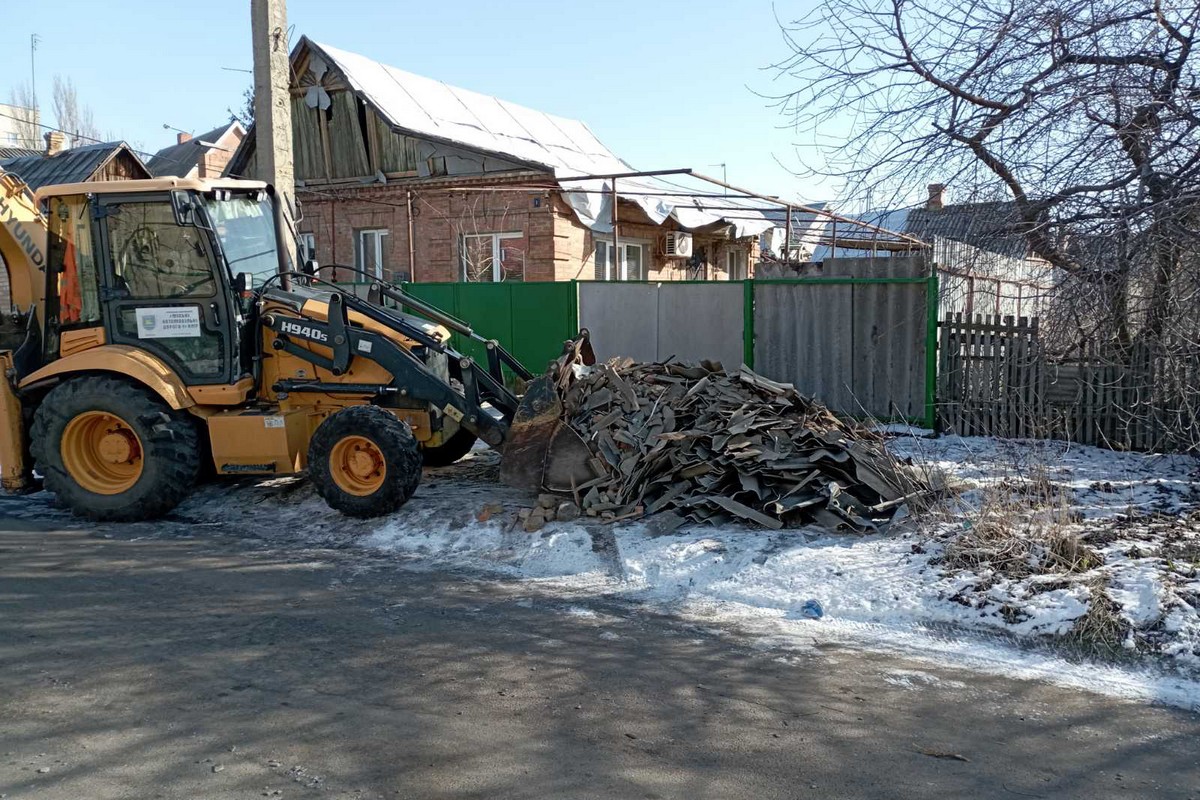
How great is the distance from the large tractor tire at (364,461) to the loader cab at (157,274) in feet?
4.01

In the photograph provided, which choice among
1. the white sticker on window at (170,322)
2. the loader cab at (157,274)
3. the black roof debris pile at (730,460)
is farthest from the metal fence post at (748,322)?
the white sticker on window at (170,322)

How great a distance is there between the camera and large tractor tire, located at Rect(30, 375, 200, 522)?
786cm

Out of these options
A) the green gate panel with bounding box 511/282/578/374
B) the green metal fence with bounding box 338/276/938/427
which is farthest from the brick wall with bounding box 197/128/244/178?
the green gate panel with bounding box 511/282/578/374

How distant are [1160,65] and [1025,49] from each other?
0.96 m

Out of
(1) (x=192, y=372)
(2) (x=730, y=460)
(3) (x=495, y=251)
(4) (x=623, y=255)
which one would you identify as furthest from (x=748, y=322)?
(4) (x=623, y=255)

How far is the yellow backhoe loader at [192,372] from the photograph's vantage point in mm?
7879

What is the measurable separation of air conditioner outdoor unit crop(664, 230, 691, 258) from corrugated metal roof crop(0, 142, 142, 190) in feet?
44.1

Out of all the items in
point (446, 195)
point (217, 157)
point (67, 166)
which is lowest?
point (446, 195)

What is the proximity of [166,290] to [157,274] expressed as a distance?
16cm

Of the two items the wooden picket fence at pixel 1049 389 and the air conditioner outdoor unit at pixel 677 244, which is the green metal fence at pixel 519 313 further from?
the air conditioner outdoor unit at pixel 677 244

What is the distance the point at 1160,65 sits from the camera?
721cm

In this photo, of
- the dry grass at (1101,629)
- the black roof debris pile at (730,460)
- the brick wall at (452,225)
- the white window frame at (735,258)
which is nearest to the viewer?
the dry grass at (1101,629)

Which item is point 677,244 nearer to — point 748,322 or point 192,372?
point 748,322

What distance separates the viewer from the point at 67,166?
23672mm
